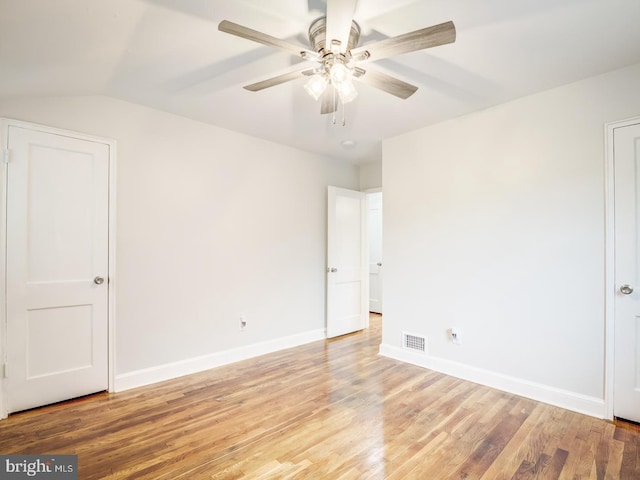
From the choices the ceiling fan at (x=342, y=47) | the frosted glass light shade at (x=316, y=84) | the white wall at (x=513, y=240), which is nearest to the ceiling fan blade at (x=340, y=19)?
the ceiling fan at (x=342, y=47)

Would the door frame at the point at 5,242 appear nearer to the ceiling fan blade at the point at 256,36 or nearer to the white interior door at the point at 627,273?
the ceiling fan blade at the point at 256,36

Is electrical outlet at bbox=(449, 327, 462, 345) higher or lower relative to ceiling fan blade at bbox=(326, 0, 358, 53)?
lower

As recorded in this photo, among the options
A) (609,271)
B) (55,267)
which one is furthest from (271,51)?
(609,271)

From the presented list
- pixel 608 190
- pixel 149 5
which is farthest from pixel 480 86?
pixel 149 5

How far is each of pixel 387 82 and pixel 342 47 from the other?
1.29ft

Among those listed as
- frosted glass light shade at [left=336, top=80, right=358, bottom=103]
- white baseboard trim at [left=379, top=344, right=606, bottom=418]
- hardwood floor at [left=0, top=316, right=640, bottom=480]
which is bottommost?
hardwood floor at [left=0, top=316, right=640, bottom=480]

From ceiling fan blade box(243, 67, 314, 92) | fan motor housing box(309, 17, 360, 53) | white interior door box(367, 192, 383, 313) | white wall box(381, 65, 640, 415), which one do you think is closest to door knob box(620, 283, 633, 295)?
white wall box(381, 65, 640, 415)

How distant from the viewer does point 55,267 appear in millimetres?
2557

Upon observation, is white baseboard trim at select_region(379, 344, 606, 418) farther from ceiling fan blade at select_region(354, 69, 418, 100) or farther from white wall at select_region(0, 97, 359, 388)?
ceiling fan blade at select_region(354, 69, 418, 100)

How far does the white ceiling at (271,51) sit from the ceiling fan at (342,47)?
0.23 meters

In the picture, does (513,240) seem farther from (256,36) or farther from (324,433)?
(256,36)

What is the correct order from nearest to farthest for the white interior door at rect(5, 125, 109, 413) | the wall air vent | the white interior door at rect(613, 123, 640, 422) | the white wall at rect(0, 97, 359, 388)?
1. the white interior door at rect(613, 123, 640, 422)
2. the white interior door at rect(5, 125, 109, 413)
3. the white wall at rect(0, 97, 359, 388)
4. the wall air vent

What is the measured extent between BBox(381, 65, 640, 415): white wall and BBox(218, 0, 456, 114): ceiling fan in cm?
147

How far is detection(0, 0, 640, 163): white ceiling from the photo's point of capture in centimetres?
168
